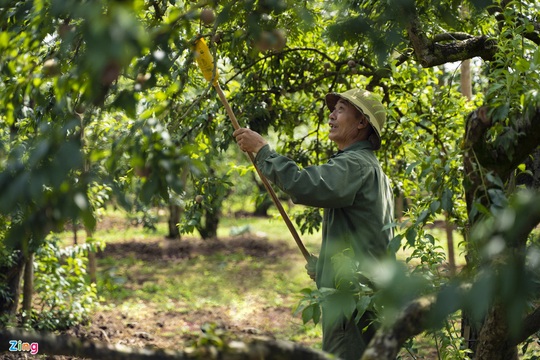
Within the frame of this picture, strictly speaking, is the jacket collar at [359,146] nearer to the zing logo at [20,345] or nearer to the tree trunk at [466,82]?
the zing logo at [20,345]

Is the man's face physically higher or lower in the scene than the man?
higher

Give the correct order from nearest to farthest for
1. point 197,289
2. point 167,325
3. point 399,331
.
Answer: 1. point 399,331
2. point 167,325
3. point 197,289

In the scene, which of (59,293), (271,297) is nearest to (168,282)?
(271,297)

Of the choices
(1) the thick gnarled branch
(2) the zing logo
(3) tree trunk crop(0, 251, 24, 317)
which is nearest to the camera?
(2) the zing logo

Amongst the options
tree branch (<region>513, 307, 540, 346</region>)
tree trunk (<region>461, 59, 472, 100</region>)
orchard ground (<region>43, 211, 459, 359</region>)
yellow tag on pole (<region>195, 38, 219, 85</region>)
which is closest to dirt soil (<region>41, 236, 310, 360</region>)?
orchard ground (<region>43, 211, 459, 359</region>)

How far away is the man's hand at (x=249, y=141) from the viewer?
3188 mm

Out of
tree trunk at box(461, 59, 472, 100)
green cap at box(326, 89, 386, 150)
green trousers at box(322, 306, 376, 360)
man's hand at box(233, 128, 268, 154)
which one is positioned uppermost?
tree trunk at box(461, 59, 472, 100)

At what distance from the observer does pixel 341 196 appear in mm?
3002

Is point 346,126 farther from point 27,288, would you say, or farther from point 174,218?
point 174,218

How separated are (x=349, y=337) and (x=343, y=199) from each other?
66 centimetres

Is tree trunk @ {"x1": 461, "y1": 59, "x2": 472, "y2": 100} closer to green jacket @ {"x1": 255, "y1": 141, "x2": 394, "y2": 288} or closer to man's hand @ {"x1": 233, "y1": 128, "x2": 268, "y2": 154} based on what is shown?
green jacket @ {"x1": 255, "y1": 141, "x2": 394, "y2": 288}

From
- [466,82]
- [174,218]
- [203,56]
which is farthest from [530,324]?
[174,218]

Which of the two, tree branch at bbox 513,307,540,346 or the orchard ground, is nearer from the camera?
tree branch at bbox 513,307,540,346

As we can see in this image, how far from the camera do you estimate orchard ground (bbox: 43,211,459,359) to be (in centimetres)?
675
